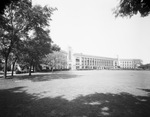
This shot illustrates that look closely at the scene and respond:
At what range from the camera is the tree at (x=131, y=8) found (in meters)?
6.77

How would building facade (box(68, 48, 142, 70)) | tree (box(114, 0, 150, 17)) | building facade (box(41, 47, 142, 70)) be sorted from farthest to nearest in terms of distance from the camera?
building facade (box(68, 48, 142, 70))
building facade (box(41, 47, 142, 70))
tree (box(114, 0, 150, 17))

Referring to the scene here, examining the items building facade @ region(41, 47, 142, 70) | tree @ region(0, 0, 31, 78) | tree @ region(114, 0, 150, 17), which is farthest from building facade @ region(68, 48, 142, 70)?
tree @ region(114, 0, 150, 17)

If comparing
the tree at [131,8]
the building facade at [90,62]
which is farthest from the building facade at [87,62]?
the tree at [131,8]

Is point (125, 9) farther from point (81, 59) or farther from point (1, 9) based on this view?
point (81, 59)

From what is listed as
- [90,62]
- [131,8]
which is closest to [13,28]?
[131,8]

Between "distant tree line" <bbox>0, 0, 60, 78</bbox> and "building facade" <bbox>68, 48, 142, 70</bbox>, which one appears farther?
"building facade" <bbox>68, 48, 142, 70</bbox>

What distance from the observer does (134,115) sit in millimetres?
4512

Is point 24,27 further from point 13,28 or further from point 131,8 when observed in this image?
point 131,8

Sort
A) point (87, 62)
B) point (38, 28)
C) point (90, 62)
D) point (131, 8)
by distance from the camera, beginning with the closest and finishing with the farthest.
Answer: point (131, 8), point (38, 28), point (87, 62), point (90, 62)

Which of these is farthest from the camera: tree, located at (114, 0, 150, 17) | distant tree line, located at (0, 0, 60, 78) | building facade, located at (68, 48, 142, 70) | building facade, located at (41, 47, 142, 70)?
building facade, located at (68, 48, 142, 70)

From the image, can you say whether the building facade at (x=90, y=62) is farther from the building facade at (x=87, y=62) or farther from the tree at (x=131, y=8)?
the tree at (x=131, y=8)

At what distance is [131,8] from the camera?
7559 mm

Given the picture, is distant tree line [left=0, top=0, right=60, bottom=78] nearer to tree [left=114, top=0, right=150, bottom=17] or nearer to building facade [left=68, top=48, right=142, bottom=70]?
tree [left=114, top=0, right=150, bottom=17]

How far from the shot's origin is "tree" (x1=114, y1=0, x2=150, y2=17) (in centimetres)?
677
